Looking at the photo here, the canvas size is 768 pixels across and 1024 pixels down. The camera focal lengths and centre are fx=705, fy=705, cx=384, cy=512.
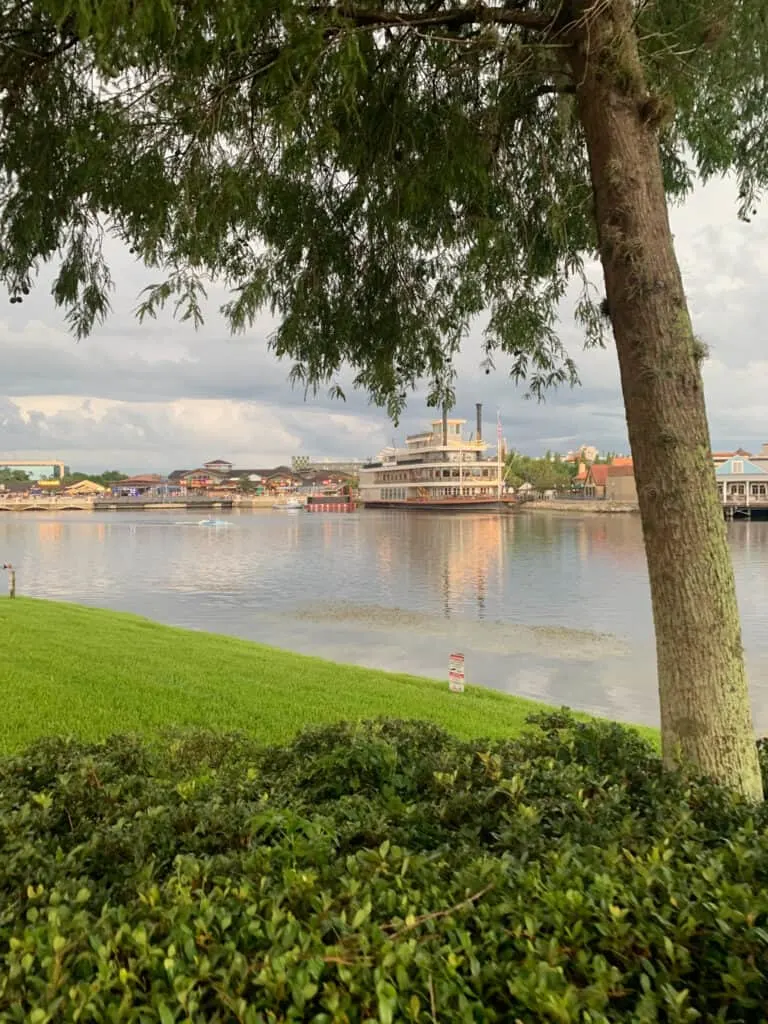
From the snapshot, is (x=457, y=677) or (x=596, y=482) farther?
(x=596, y=482)

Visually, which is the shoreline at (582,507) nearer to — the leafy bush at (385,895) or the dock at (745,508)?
the dock at (745,508)

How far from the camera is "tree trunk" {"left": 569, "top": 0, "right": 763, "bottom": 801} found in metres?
2.48

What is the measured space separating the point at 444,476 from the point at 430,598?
6732cm

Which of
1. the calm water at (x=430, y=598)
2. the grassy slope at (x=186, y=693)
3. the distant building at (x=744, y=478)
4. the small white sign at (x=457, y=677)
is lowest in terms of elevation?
the calm water at (x=430, y=598)

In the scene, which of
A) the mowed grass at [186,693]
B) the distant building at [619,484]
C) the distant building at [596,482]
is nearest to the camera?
the mowed grass at [186,693]

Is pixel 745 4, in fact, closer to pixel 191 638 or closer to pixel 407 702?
pixel 407 702

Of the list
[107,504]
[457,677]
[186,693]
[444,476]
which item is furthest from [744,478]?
[107,504]

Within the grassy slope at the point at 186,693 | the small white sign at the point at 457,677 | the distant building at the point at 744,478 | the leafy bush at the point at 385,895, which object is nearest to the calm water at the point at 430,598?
the small white sign at the point at 457,677

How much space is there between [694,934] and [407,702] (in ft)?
18.5

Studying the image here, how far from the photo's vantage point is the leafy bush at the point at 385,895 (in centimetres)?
128

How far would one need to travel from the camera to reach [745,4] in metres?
3.09

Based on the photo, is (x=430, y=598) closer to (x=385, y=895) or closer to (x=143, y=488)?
(x=385, y=895)

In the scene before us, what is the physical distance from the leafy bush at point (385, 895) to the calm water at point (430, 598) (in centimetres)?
813

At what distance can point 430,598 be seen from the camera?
22422 millimetres
